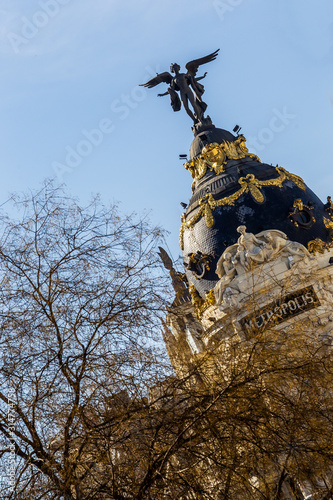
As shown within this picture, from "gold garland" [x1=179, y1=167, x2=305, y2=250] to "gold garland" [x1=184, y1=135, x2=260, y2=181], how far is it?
1.42m

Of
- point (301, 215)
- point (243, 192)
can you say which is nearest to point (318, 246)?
point (301, 215)

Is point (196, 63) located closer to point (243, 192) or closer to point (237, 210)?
point (243, 192)

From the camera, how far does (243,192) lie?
22078 mm

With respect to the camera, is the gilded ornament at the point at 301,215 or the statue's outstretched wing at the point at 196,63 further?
the statue's outstretched wing at the point at 196,63

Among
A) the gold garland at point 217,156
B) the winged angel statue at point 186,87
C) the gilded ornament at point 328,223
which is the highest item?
the winged angel statue at point 186,87

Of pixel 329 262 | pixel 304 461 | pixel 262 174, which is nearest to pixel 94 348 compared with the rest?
pixel 304 461

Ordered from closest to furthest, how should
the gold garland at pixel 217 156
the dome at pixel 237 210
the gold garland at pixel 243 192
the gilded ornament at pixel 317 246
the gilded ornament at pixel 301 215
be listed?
the gilded ornament at pixel 317 246 < the gilded ornament at pixel 301 215 < the dome at pixel 237 210 < the gold garland at pixel 243 192 < the gold garland at pixel 217 156

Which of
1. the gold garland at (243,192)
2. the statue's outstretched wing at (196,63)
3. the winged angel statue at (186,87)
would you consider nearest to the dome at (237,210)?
the gold garland at (243,192)

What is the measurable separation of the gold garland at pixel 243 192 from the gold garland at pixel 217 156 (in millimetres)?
1421

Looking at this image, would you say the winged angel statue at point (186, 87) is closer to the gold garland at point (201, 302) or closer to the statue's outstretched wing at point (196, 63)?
the statue's outstretched wing at point (196, 63)

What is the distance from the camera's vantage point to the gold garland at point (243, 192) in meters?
22.0

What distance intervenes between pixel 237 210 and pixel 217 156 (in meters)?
2.97

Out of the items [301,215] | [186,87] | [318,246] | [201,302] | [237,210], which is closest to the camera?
[318,246]

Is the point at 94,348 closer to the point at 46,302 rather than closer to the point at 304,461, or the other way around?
the point at 46,302
